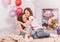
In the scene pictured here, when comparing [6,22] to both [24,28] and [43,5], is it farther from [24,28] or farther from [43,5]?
[43,5]

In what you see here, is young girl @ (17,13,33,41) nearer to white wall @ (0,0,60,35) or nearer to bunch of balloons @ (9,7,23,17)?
bunch of balloons @ (9,7,23,17)

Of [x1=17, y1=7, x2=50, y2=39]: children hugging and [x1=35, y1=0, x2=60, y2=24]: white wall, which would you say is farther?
[x1=35, y1=0, x2=60, y2=24]: white wall

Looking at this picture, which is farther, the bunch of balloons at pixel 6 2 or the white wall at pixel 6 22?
the white wall at pixel 6 22

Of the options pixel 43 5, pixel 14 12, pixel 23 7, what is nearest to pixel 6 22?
pixel 14 12

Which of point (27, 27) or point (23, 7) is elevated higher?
point (23, 7)

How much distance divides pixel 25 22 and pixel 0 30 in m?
0.40

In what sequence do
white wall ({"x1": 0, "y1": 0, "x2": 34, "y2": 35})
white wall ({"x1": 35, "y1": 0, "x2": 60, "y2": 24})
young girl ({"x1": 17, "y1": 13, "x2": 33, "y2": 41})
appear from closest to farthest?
young girl ({"x1": 17, "y1": 13, "x2": 33, "y2": 41}) < white wall ({"x1": 0, "y1": 0, "x2": 34, "y2": 35}) < white wall ({"x1": 35, "y1": 0, "x2": 60, "y2": 24})

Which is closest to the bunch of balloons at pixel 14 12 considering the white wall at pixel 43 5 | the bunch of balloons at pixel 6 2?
the bunch of balloons at pixel 6 2

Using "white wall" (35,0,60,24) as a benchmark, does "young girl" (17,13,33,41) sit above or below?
below

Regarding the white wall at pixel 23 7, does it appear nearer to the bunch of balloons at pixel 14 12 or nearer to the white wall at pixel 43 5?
the white wall at pixel 43 5

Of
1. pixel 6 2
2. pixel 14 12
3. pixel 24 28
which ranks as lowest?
pixel 24 28

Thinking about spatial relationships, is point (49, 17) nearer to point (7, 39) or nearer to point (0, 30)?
point (0, 30)

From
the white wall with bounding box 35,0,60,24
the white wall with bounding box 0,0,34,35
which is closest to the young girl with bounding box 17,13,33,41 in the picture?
the white wall with bounding box 0,0,34,35

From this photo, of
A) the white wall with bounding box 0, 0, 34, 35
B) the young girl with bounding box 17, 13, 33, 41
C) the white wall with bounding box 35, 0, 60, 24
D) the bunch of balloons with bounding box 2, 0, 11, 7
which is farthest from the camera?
the white wall with bounding box 35, 0, 60, 24
